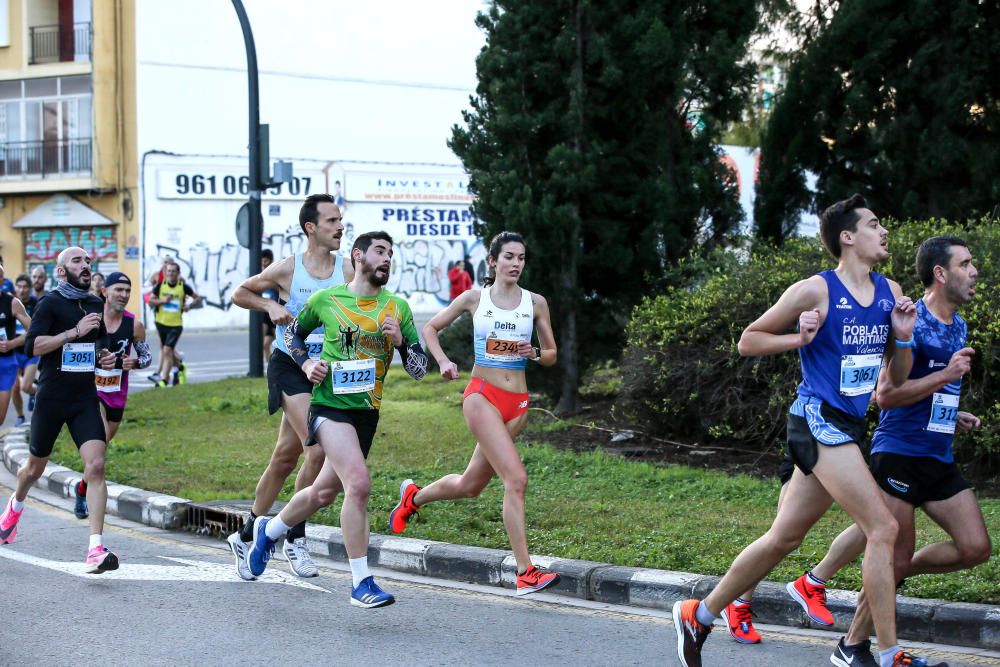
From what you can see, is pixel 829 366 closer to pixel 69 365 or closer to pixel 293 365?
pixel 293 365

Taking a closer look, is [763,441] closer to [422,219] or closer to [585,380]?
[585,380]

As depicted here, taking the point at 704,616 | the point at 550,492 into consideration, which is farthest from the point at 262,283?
the point at 704,616

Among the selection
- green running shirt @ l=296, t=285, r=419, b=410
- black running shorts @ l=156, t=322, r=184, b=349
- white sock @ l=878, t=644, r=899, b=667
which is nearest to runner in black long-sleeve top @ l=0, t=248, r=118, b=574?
green running shirt @ l=296, t=285, r=419, b=410

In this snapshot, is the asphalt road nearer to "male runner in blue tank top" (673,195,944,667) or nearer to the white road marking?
the white road marking

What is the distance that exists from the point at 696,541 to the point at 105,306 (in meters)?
4.48

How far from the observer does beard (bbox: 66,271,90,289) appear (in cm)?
809

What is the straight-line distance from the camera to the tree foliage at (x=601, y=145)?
12.8 metres

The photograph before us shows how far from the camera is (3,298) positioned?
1312cm

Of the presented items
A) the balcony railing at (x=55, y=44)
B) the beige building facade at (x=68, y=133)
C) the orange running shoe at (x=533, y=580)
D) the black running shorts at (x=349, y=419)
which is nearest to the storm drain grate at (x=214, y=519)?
the black running shorts at (x=349, y=419)

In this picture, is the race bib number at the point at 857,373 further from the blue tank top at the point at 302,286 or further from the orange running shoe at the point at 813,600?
the blue tank top at the point at 302,286

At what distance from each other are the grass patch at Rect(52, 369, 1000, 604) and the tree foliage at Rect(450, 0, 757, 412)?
1.68 metres

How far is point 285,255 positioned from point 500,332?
34.6 m

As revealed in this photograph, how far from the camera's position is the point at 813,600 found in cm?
601

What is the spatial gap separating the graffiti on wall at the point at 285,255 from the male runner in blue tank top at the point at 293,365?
25.9m
